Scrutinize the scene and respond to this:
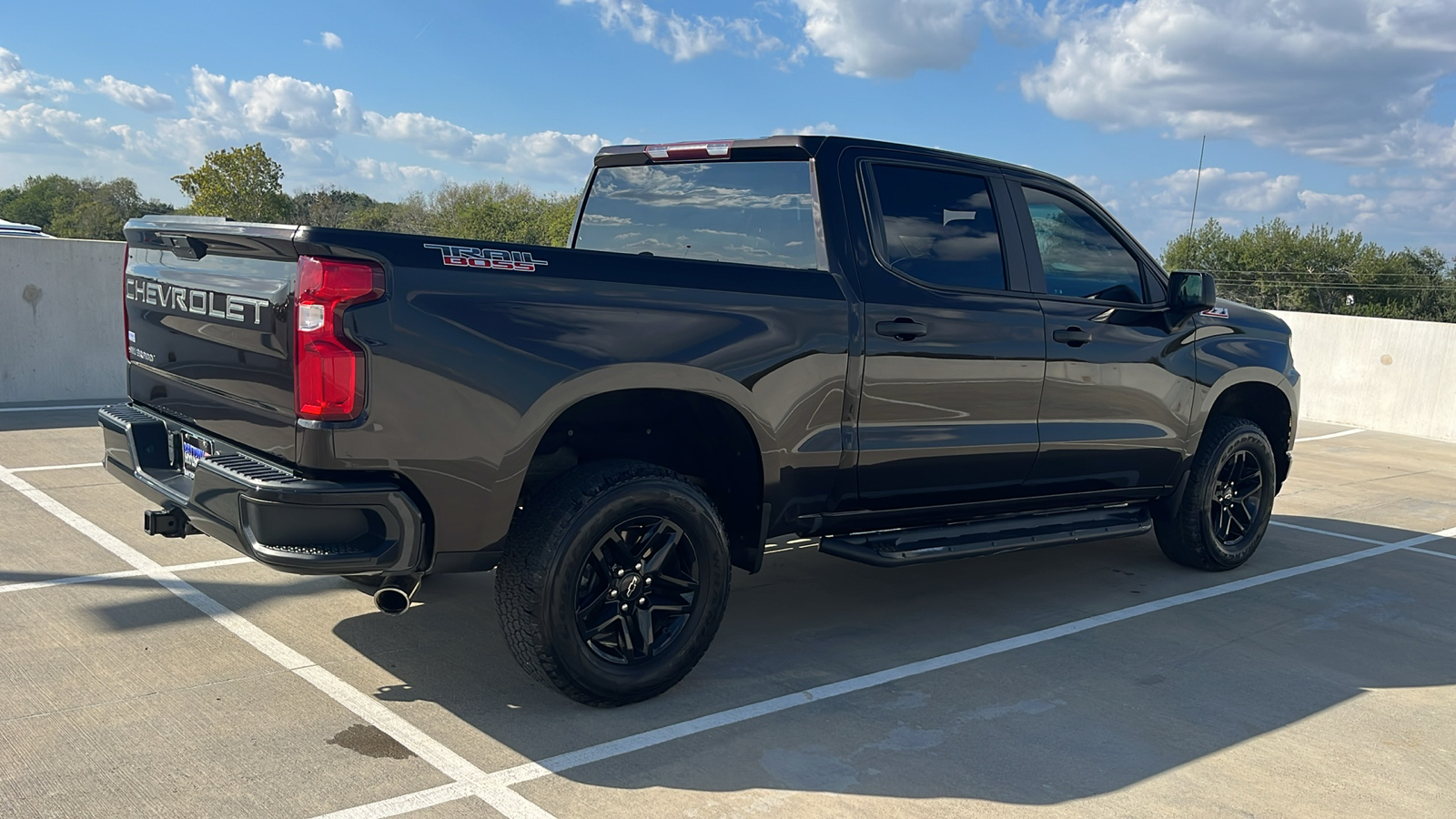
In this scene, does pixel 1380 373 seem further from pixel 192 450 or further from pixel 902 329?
pixel 192 450

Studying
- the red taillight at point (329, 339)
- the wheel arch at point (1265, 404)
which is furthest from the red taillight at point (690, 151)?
the wheel arch at point (1265, 404)

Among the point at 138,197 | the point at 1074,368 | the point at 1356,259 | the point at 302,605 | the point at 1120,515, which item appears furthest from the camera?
the point at 138,197

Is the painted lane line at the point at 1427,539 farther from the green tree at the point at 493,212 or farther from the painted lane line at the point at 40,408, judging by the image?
the green tree at the point at 493,212

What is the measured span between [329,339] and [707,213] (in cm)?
209

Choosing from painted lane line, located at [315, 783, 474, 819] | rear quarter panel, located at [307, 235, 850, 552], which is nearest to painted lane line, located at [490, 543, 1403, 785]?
painted lane line, located at [315, 783, 474, 819]

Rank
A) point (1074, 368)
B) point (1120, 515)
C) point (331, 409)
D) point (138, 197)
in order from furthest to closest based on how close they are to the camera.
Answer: point (138, 197) → point (1120, 515) → point (1074, 368) → point (331, 409)

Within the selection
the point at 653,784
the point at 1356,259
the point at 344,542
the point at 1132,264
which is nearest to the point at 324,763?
the point at 344,542

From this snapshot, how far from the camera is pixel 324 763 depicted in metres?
3.32

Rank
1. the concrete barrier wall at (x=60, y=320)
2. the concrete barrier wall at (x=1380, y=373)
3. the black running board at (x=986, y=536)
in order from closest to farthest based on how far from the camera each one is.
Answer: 1. the black running board at (x=986, y=536)
2. the concrete barrier wall at (x=60, y=320)
3. the concrete barrier wall at (x=1380, y=373)

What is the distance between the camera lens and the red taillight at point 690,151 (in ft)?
15.9

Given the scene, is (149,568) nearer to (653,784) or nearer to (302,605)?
(302,605)

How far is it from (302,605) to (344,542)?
1730 mm

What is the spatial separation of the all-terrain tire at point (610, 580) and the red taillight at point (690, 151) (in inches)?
63.5

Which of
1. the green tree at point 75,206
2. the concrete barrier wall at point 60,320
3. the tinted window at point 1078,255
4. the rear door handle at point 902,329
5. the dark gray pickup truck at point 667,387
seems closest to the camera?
the dark gray pickup truck at point 667,387
